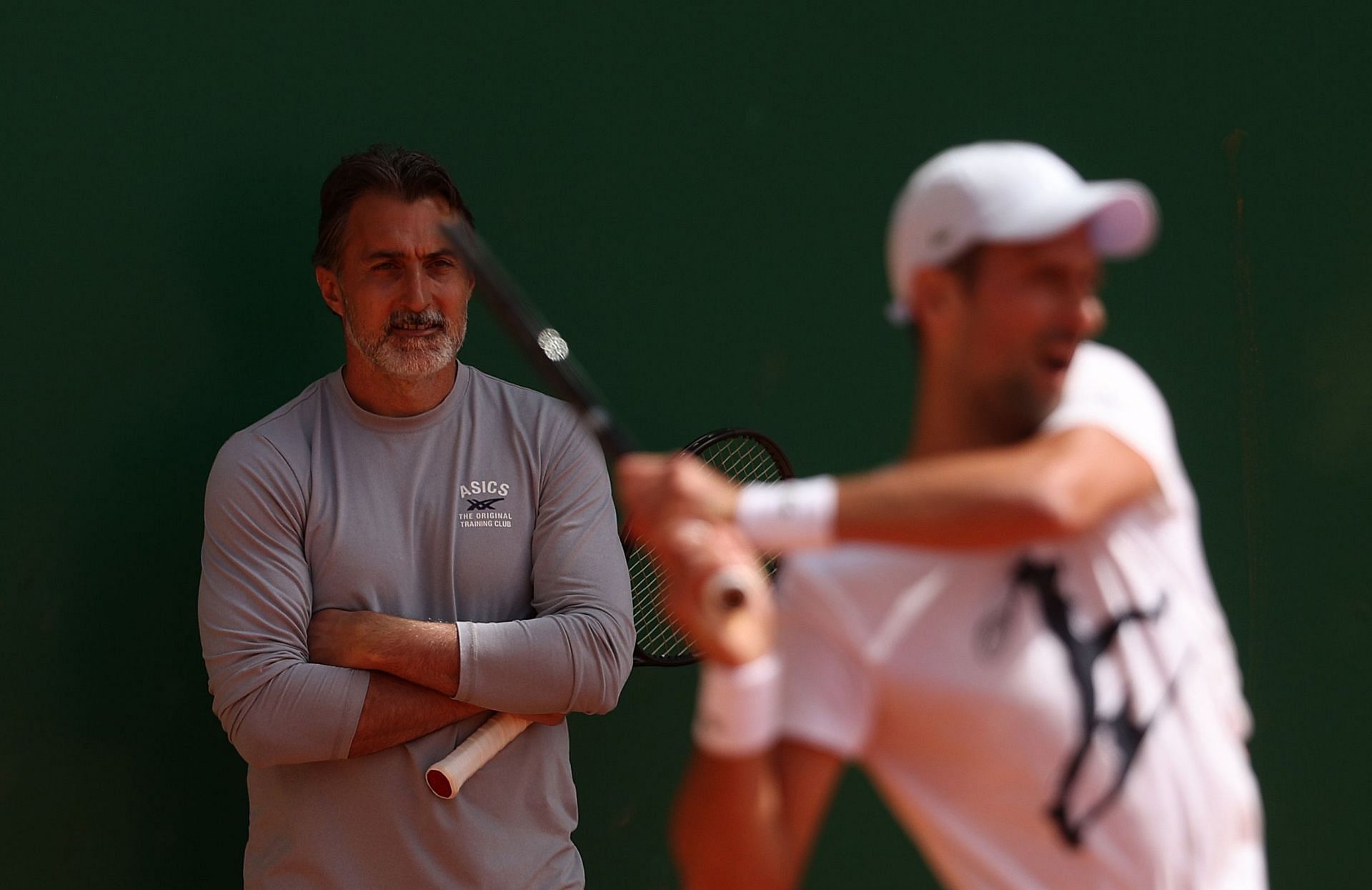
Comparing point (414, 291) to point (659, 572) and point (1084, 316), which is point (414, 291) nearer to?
point (659, 572)

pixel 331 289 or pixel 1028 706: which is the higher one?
pixel 331 289

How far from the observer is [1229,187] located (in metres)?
3.93

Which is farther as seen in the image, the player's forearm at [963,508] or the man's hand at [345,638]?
the man's hand at [345,638]

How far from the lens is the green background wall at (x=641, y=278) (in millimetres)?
3230

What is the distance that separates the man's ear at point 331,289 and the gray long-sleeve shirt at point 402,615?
201 mm

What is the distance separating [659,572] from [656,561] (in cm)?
3

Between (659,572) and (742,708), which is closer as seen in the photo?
(742,708)

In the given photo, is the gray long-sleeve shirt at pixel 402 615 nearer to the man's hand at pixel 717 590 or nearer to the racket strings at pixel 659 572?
the racket strings at pixel 659 572

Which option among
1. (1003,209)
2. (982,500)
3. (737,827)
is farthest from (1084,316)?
(737,827)

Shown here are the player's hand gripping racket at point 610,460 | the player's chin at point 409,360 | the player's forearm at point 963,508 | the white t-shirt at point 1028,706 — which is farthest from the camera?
the player's chin at point 409,360

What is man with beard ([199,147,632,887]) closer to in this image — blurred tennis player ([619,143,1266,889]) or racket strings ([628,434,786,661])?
racket strings ([628,434,786,661])

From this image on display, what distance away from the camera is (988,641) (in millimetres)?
1688

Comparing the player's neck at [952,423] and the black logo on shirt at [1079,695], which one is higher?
the player's neck at [952,423]

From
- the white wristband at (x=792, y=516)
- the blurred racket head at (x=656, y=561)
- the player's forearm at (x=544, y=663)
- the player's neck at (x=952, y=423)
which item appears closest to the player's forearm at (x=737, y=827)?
the white wristband at (x=792, y=516)
